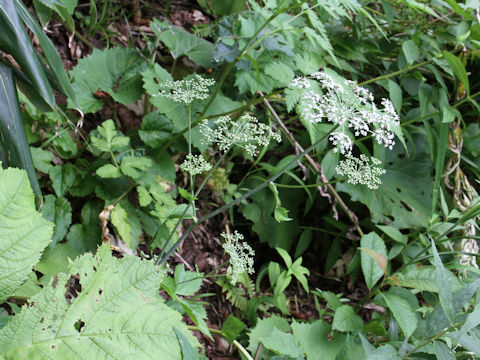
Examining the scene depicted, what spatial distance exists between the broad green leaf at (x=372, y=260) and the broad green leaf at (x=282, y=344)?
0.41 meters

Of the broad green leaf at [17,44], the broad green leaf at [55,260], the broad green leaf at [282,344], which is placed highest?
the broad green leaf at [17,44]

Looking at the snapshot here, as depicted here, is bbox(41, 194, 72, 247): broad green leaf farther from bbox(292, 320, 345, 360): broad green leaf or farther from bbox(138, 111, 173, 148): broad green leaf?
bbox(292, 320, 345, 360): broad green leaf

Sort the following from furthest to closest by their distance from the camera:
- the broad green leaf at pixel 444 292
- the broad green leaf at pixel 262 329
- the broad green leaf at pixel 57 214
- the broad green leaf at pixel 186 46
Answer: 1. the broad green leaf at pixel 186 46
2. the broad green leaf at pixel 262 329
3. the broad green leaf at pixel 57 214
4. the broad green leaf at pixel 444 292

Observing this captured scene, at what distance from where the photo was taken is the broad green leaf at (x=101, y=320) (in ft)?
2.18

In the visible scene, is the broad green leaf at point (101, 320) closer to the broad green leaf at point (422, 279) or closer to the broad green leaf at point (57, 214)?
the broad green leaf at point (57, 214)

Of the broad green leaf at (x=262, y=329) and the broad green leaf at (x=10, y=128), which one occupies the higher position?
the broad green leaf at (x=10, y=128)

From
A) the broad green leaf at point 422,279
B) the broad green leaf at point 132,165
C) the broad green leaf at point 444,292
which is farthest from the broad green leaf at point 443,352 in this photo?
the broad green leaf at point 132,165

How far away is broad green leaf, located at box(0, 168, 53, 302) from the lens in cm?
66

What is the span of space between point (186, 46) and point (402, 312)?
61.0 inches

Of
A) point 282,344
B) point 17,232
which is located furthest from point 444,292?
point 17,232

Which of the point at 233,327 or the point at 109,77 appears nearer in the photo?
the point at 233,327

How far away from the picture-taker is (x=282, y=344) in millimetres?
1421

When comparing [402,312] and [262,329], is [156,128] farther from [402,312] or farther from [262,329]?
[402,312]

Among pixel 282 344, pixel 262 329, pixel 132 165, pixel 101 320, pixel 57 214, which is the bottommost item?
pixel 262 329
